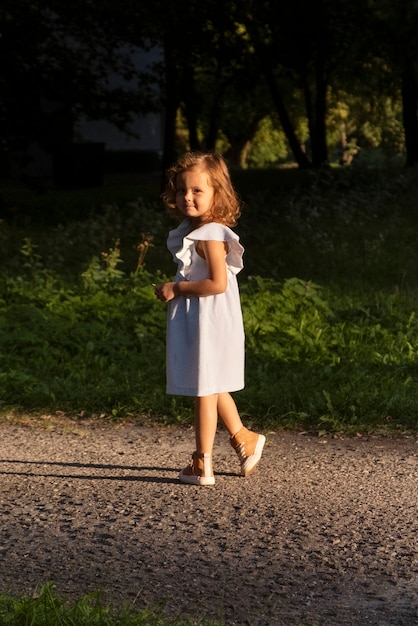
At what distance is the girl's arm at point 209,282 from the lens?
5.39 meters

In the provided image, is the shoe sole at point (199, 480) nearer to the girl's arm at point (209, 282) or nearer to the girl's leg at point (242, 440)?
Result: the girl's leg at point (242, 440)

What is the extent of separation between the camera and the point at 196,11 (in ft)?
76.7

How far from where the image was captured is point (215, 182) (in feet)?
17.8

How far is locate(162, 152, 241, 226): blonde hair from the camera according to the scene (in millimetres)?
5418

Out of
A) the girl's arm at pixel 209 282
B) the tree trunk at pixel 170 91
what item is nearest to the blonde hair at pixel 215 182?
the girl's arm at pixel 209 282

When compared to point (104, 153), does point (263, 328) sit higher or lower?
lower

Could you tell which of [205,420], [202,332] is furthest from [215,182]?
[205,420]

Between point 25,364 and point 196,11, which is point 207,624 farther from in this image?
point 196,11

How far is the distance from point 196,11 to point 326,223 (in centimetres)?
919

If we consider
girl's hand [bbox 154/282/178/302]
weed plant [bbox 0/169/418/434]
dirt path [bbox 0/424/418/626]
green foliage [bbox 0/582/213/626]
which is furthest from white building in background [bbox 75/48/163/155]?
green foliage [bbox 0/582/213/626]

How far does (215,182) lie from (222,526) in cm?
159

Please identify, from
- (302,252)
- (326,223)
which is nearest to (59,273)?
(302,252)

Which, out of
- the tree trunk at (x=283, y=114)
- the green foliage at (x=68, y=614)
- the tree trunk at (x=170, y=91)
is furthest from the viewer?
the tree trunk at (x=283, y=114)

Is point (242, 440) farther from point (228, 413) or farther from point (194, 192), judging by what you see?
point (194, 192)
